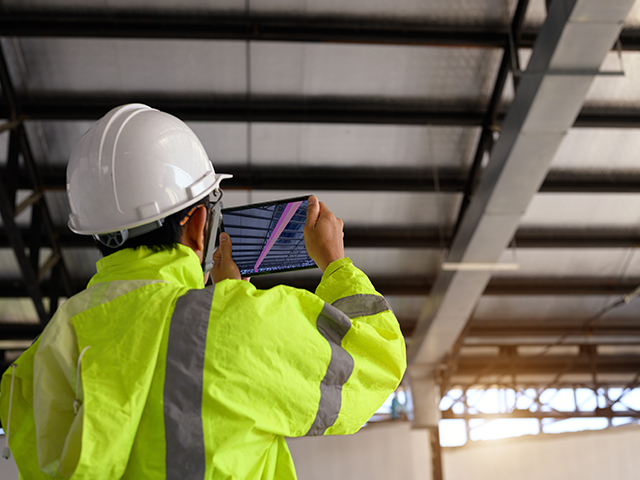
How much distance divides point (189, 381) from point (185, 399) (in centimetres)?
5

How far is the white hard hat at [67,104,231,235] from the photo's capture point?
187 cm

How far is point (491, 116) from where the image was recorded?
31.3ft

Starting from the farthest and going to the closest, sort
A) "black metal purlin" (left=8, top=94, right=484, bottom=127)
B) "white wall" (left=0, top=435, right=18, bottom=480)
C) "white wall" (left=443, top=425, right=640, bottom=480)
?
"white wall" (left=443, top=425, right=640, bottom=480) < "white wall" (left=0, top=435, right=18, bottom=480) < "black metal purlin" (left=8, top=94, right=484, bottom=127)

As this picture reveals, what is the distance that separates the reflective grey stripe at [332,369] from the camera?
1536 mm

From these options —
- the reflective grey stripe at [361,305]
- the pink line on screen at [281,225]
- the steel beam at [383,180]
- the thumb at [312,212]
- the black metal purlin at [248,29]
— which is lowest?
the reflective grey stripe at [361,305]

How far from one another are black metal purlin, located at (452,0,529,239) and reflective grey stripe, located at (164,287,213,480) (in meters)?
7.50

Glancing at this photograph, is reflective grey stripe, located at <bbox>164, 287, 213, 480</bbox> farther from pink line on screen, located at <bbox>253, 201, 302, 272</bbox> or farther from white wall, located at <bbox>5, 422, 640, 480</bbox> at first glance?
white wall, located at <bbox>5, 422, 640, 480</bbox>

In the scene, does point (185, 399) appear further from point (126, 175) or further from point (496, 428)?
point (496, 428)

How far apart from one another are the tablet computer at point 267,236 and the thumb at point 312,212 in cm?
23

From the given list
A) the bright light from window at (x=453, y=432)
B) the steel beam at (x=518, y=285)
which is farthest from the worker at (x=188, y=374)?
the bright light from window at (x=453, y=432)

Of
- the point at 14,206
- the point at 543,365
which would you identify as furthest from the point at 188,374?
the point at 543,365

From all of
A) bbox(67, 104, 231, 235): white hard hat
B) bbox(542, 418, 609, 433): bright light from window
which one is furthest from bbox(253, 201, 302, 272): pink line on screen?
bbox(542, 418, 609, 433): bright light from window

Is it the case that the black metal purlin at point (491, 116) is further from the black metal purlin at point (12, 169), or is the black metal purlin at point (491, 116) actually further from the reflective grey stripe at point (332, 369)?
the black metal purlin at point (12, 169)

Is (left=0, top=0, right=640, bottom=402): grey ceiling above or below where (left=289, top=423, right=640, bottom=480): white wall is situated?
above
